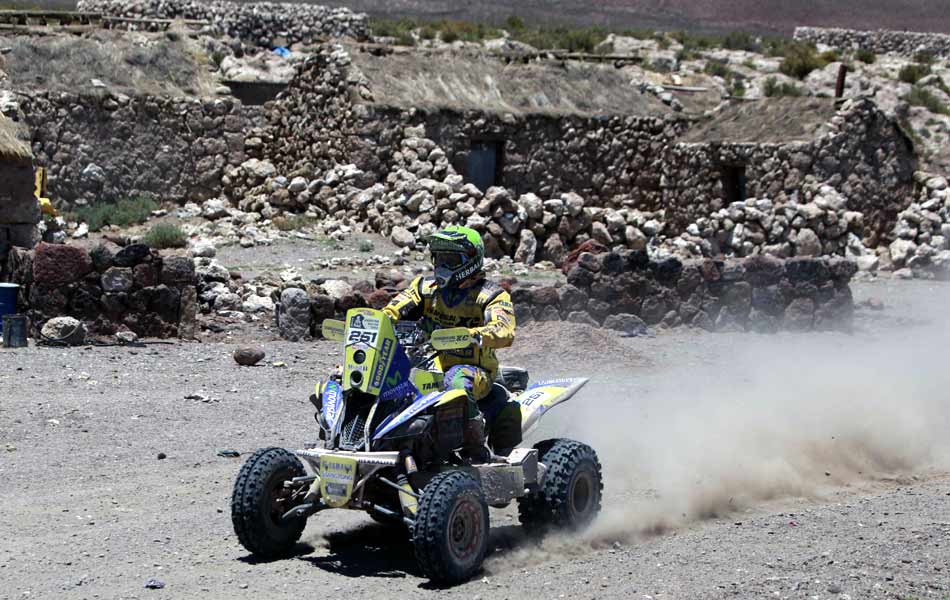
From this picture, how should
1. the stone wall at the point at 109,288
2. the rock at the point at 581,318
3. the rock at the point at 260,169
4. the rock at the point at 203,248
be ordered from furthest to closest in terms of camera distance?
the rock at the point at 260,169 → the rock at the point at 203,248 → the rock at the point at 581,318 → the stone wall at the point at 109,288

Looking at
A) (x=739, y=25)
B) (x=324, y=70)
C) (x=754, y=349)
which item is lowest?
(x=754, y=349)

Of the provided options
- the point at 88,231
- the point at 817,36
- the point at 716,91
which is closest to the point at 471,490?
the point at 88,231

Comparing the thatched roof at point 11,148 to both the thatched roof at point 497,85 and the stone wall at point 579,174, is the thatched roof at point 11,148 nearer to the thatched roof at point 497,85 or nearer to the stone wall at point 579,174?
the stone wall at point 579,174

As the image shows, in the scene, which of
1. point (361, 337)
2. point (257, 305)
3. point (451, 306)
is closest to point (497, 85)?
point (257, 305)

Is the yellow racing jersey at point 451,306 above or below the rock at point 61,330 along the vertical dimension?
above

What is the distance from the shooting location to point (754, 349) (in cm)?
1645

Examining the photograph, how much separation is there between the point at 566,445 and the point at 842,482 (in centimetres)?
264

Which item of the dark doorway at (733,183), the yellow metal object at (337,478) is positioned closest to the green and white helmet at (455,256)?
the yellow metal object at (337,478)

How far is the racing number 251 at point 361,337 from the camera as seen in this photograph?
7.26 m

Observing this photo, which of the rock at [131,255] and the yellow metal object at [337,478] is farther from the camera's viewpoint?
A: the rock at [131,255]

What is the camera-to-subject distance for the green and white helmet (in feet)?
26.4

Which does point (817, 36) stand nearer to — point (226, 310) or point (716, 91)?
point (716, 91)

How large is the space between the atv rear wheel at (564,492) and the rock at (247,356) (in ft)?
19.1

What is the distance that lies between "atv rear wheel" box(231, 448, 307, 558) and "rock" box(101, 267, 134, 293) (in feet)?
26.0
